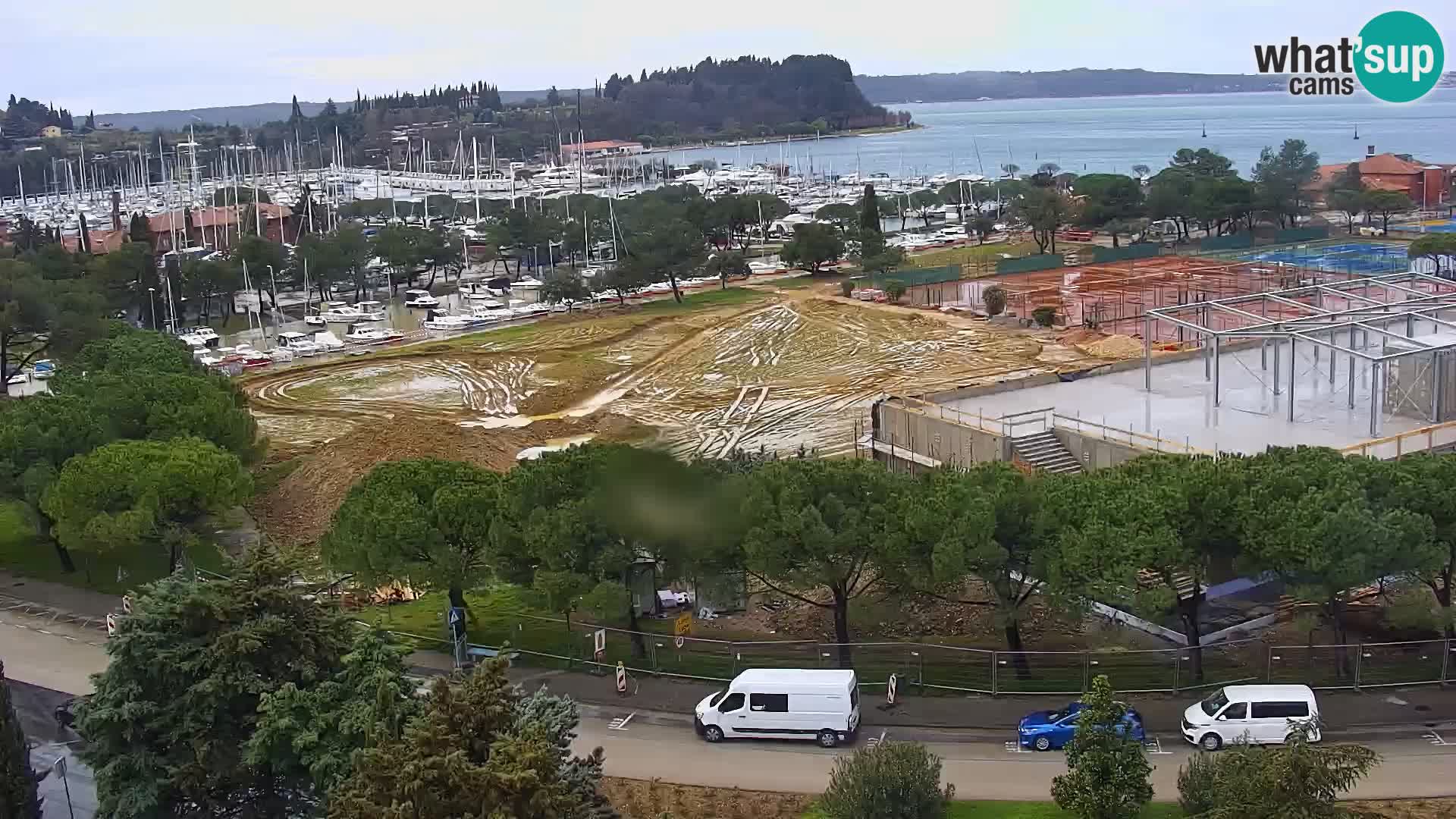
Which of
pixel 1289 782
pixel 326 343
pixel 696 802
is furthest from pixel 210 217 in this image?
pixel 1289 782

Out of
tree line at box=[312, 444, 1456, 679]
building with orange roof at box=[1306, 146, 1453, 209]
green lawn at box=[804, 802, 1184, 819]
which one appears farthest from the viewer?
building with orange roof at box=[1306, 146, 1453, 209]

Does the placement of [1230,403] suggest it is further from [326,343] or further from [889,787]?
[326,343]

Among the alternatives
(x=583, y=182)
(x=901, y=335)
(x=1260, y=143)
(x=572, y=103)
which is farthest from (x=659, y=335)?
(x=572, y=103)

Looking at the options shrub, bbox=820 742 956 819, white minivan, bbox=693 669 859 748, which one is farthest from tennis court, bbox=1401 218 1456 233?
shrub, bbox=820 742 956 819

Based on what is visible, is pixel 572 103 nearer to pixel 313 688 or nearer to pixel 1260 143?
pixel 1260 143

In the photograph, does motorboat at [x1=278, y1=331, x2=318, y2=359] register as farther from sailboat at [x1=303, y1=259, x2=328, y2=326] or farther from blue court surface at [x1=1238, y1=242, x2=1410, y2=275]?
blue court surface at [x1=1238, y1=242, x2=1410, y2=275]

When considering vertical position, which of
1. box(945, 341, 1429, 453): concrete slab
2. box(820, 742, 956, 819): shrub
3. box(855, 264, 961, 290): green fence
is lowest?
box(820, 742, 956, 819): shrub
